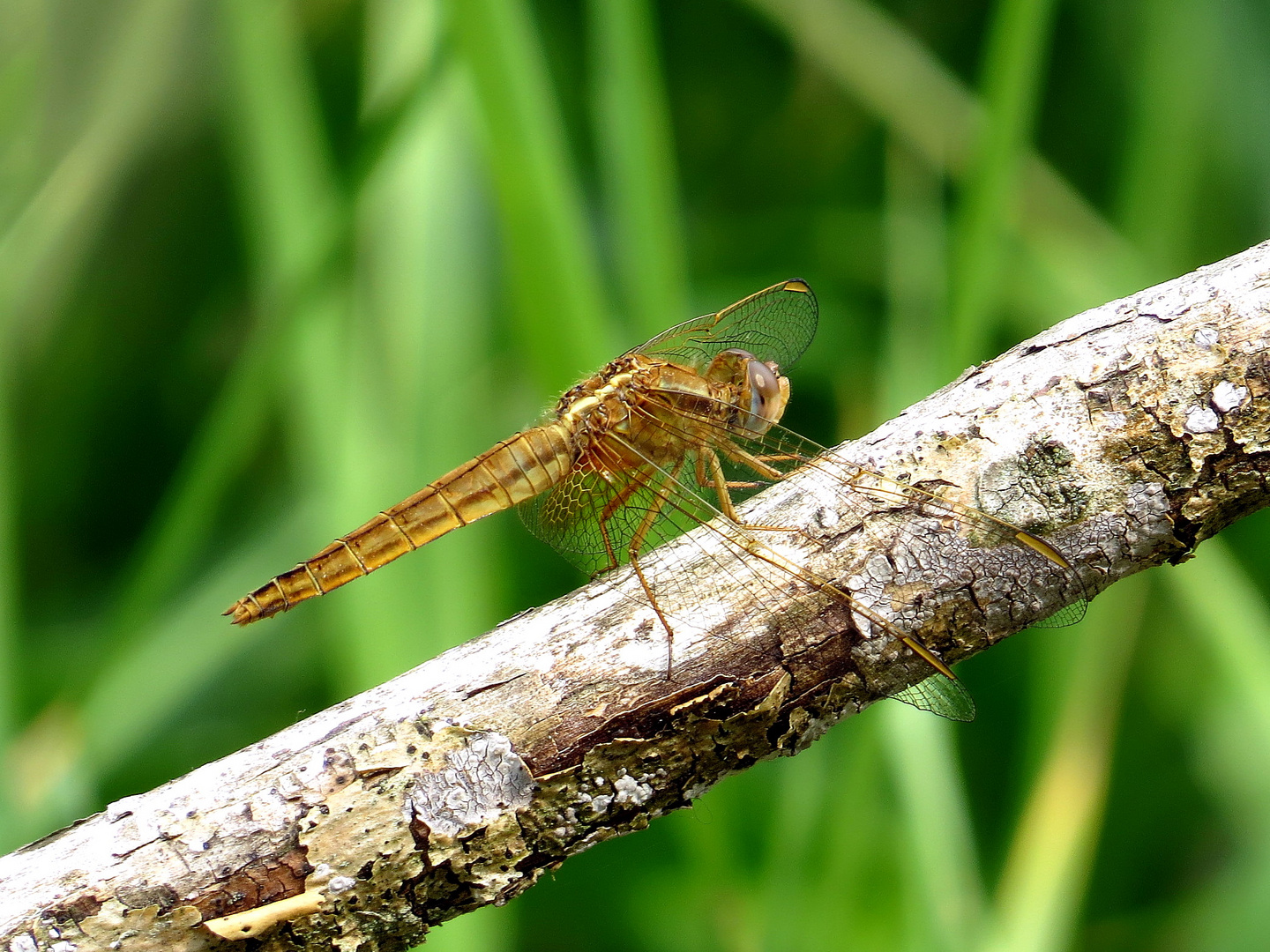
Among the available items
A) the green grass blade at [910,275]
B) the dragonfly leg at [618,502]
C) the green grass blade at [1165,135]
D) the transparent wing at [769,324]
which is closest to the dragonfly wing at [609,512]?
the dragonfly leg at [618,502]

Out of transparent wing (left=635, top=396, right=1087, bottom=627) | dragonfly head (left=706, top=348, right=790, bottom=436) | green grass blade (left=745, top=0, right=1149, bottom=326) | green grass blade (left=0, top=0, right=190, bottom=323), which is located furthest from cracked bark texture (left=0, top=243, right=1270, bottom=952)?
green grass blade (left=0, top=0, right=190, bottom=323)

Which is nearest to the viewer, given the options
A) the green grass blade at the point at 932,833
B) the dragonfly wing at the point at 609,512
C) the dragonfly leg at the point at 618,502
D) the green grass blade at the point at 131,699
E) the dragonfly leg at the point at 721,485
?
the dragonfly leg at the point at 721,485

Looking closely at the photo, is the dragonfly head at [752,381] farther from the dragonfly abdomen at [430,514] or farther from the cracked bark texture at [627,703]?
the cracked bark texture at [627,703]

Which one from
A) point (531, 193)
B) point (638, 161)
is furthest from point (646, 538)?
point (638, 161)

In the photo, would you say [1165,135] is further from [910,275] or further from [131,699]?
[131,699]

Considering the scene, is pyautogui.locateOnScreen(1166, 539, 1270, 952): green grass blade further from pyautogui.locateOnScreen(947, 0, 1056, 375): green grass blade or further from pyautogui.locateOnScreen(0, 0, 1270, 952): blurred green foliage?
pyautogui.locateOnScreen(947, 0, 1056, 375): green grass blade

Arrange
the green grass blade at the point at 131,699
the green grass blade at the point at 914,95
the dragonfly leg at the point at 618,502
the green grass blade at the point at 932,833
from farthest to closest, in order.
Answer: the green grass blade at the point at 914,95 < the green grass blade at the point at 131,699 < the green grass blade at the point at 932,833 < the dragonfly leg at the point at 618,502
